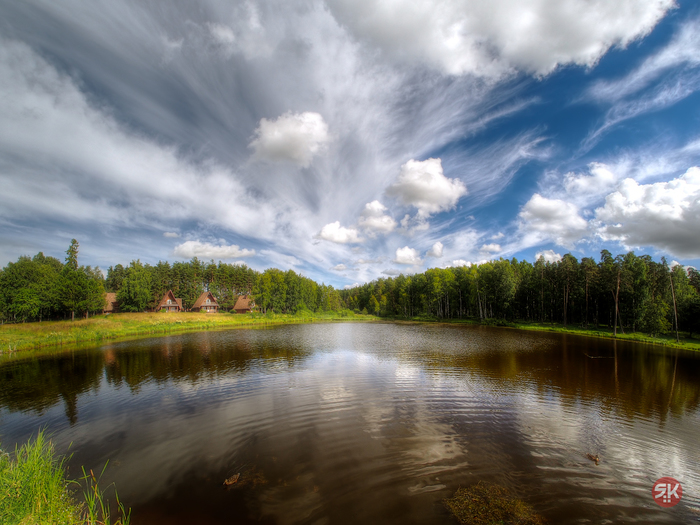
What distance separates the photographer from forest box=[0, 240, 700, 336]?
1652 inches

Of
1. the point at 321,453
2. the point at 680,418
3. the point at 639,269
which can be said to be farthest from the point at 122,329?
the point at 639,269

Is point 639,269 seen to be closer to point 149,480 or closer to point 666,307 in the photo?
point 666,307

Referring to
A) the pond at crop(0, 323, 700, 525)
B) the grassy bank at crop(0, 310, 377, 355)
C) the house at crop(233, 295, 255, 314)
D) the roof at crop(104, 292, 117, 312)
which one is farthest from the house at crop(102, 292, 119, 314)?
the pond at crop(0, 323, 700, 525)

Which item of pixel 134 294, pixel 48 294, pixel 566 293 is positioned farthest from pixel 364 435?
pixel 134 294

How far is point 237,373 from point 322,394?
7.64 meters

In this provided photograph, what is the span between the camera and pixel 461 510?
595cm

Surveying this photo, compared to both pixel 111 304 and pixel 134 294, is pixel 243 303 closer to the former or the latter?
pixel 134 294

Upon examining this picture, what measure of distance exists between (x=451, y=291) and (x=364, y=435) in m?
81.8

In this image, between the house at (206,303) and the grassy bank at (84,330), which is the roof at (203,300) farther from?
the grassy bank at (84,330)

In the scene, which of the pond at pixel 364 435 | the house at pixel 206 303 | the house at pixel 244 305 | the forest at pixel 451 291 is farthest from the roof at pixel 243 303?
the pond at pixel 364 435

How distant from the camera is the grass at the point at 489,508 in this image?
18.5 ft

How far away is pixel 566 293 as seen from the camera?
55719mm
